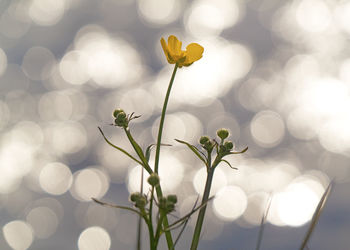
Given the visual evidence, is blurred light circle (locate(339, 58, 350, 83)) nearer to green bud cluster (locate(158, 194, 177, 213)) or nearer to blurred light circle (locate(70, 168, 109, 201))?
blurred light circle (locate(70, 168, 109, 201))

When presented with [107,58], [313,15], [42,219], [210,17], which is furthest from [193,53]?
[313,15]

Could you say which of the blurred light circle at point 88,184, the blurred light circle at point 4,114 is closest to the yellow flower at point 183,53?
the blurred light circle at point 88,184

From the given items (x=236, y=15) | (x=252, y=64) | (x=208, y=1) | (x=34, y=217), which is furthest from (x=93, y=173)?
(x=208, y=1)

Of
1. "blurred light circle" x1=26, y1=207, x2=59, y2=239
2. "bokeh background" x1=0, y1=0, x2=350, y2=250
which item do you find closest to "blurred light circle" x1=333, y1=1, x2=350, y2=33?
"bokeh background" x1=0, y1=0, x2=350, y2=250

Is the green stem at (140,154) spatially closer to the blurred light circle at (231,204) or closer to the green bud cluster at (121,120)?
the green bud cluster at (121,120)

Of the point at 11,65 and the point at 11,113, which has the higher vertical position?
the point at 11,65

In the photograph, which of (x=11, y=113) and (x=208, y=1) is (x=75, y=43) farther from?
(x=208, y=1)

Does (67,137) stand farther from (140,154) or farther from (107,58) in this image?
(140,154)
